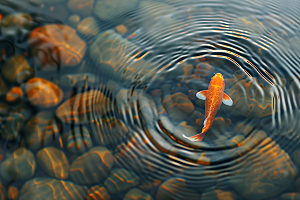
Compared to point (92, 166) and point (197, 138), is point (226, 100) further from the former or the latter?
point (92, 166)

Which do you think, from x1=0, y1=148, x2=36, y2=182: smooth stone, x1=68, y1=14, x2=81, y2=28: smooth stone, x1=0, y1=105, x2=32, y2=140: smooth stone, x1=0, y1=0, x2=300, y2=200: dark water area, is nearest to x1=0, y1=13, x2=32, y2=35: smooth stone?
x1=0, y1=0, x2=300, y2=200: dark water area

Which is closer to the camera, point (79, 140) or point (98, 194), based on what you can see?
point (98, 194)

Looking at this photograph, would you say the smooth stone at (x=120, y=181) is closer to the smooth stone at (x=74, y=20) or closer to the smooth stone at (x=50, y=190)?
the smooth stone at (x=50, y=190)

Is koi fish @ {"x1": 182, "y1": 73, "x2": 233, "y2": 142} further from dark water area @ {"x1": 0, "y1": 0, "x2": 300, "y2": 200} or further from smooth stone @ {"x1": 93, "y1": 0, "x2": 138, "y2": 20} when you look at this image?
smooth stone @ {"x1": 93, "y1": 0, "x2": 138, "y2": 20}

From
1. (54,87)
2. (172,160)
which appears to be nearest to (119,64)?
(54,87)

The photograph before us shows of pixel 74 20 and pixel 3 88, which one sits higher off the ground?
pixel 74 20

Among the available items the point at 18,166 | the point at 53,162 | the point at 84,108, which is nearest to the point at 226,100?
the point at 84,108

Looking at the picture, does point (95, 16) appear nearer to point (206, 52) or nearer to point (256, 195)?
point (206, 52)
